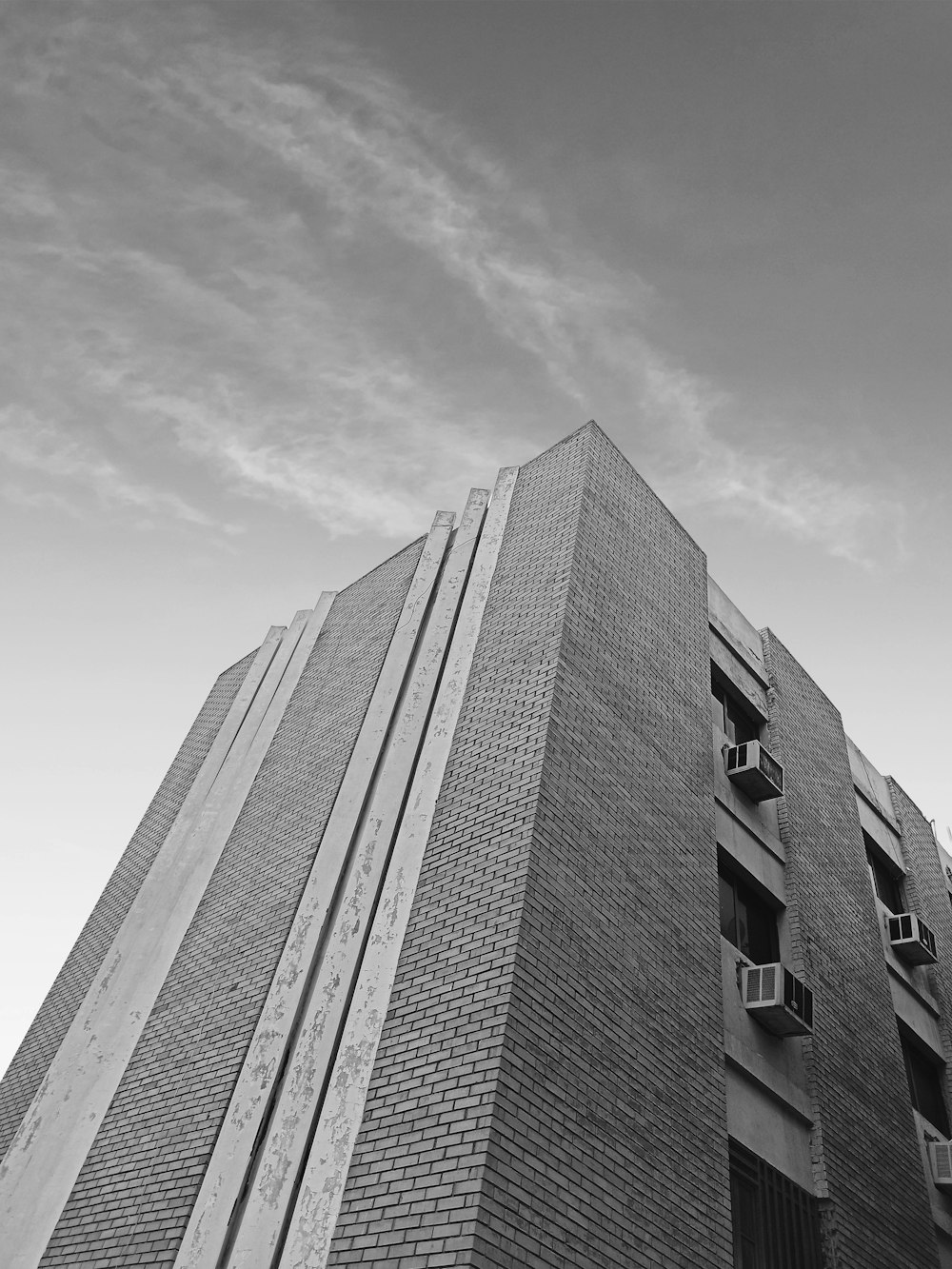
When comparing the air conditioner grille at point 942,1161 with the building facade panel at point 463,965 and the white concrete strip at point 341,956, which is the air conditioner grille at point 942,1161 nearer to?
the building facade panel at point 463,965

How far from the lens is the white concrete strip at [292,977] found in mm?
7211

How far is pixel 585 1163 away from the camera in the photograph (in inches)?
256

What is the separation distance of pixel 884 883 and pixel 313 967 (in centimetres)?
1111

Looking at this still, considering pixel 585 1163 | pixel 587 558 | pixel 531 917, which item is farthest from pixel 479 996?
pixel 587 558

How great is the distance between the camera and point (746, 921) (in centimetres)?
1121

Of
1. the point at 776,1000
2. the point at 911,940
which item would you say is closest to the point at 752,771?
the point at 776,1000

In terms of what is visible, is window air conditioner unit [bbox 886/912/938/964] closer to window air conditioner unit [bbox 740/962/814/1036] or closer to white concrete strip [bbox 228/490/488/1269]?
window air conditioner unit [bbox 740/962/814/1036]

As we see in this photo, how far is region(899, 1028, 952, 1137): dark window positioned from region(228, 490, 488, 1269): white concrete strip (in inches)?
336

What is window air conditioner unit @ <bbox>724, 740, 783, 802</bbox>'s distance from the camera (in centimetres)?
1160

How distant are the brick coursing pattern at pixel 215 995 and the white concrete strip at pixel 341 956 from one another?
0.65 meters

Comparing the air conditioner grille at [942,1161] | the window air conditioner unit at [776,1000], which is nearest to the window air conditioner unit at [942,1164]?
the air conditioner grille at [942,1161]

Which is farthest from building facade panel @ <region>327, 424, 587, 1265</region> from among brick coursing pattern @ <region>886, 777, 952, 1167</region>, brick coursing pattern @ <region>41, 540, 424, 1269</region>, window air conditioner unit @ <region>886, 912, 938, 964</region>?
brick coursing pattern @ <region>886, 777, 952, 1167</region>

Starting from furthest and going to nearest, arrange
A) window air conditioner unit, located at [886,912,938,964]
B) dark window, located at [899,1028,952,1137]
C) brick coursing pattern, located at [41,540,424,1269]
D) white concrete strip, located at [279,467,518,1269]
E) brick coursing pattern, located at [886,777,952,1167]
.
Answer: brick coursing pattern, located at [886,777,952,1167], window air conditioner unit, located at [886,912,938,964], dark window, located at [899,1028,952,1137], brick coursing pattern, located at [41,540,424,1269], white concrete strip, located at [279,467,518,1269]

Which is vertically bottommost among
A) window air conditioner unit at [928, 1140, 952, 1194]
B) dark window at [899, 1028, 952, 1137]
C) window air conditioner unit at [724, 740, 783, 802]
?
window air conditioner unit at [928, 1140, 952, 1194]
